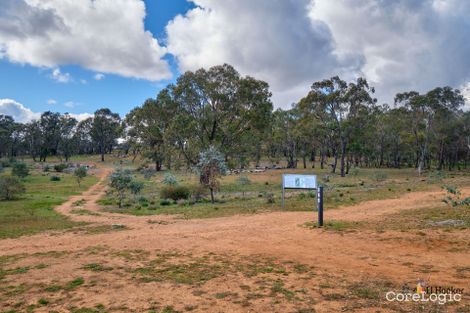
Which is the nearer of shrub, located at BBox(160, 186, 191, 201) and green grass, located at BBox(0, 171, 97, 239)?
green grass, located at BBox(0, 171, 97, 239)

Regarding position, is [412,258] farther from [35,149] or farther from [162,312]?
[35,149]

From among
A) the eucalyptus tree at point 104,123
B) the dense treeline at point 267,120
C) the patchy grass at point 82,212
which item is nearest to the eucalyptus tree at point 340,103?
the dense treeline at point 267,120

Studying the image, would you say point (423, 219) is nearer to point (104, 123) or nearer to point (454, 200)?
point (454, 200)

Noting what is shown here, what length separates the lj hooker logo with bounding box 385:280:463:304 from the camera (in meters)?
6.21

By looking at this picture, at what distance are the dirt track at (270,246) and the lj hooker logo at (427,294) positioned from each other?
1.68 feet

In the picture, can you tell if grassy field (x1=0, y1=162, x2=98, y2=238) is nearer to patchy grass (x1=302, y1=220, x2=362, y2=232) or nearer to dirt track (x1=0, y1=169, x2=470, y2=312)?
dirt track (x1=0, y1=169, x2=470, y2=312)

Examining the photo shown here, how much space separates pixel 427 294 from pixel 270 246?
5.38 meters

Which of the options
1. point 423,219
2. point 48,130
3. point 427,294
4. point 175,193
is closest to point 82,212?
point 175,193

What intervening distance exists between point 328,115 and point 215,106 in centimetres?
1847

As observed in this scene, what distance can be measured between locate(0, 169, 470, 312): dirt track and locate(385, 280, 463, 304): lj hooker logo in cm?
51

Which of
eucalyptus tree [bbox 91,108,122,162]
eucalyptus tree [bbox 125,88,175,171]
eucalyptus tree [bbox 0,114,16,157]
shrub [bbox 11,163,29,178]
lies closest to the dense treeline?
eucalyptus tree [bbox 125,88,175,171]

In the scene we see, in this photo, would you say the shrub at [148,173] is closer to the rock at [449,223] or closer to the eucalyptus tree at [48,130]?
the rock at [449,223]

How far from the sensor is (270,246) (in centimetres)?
1123

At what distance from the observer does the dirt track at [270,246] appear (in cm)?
735
